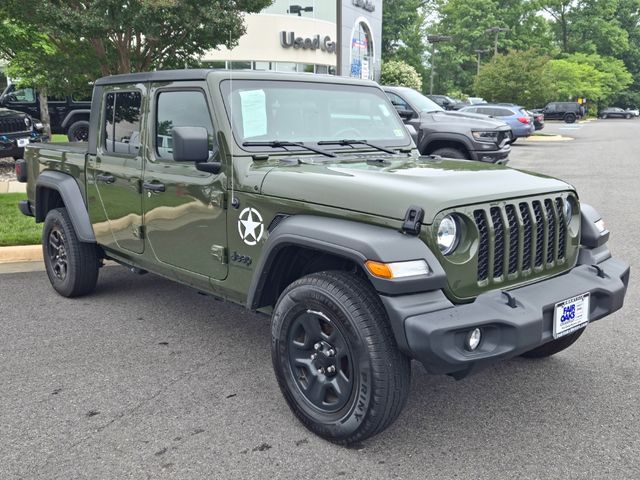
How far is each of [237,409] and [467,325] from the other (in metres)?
1.45

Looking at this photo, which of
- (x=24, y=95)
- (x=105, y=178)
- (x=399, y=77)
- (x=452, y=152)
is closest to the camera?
(x=105, y=178)

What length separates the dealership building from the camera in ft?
103

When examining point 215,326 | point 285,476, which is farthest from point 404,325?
point 215,326

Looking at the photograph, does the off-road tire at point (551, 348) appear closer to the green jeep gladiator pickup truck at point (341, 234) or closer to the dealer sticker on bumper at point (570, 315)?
the green jeep gladiator pickup truck at point (341, 234)

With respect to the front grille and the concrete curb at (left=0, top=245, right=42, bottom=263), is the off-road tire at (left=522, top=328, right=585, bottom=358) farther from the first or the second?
the front grille

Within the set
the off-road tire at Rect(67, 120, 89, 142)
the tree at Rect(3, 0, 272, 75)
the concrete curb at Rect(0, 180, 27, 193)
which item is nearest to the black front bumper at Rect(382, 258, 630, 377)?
the tree at Rect(3, 0, 272, 75)

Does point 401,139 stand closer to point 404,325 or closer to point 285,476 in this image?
point 404,325

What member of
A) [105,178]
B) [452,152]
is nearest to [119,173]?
[105,178]

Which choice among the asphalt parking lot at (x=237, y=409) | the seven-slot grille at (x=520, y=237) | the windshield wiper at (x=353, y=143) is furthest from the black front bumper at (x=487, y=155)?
the seven-slot grille at (x=520, y=237)

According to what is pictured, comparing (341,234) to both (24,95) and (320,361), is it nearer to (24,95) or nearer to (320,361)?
(320,361)

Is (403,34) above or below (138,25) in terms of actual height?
above

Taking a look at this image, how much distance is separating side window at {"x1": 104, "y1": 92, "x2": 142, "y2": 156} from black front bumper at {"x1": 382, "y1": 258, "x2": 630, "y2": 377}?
2.56 meters

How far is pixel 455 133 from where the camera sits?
449 inches

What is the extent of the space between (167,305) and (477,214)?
10.3 feet
